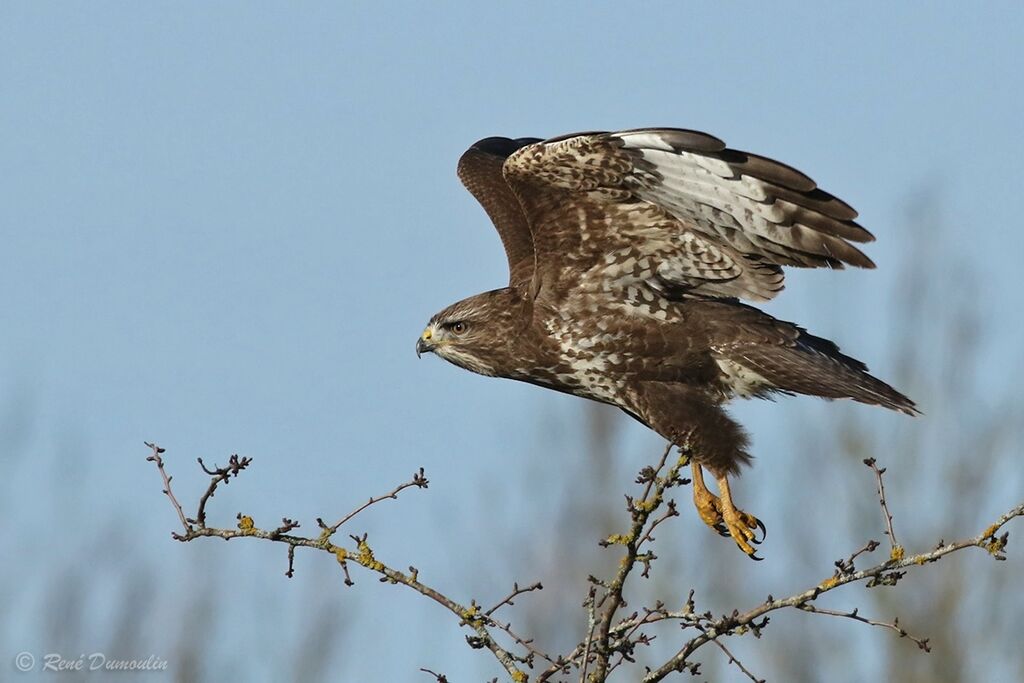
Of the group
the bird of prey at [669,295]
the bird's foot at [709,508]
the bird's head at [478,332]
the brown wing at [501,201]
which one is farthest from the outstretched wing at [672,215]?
the bird's foot at [709,508]

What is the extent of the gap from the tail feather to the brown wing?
1379 mm

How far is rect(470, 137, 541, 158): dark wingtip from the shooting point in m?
10.0

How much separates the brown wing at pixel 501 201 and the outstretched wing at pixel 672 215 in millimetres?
521

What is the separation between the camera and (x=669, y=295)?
28.0ft

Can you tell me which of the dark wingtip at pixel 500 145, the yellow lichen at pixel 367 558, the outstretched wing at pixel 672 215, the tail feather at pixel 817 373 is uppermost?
the dark wingtip at pixel 500 145

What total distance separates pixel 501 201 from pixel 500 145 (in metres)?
0.82

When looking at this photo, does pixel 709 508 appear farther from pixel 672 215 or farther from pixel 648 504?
pixel 648 504

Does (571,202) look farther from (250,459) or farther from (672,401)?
(250,459)

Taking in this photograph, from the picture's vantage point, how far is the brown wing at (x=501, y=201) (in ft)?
29.9

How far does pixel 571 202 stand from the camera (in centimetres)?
812

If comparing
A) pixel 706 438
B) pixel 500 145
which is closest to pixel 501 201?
pixel 500 145

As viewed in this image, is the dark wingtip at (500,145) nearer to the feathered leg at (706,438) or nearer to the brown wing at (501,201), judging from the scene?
the brown wing at (501,201)

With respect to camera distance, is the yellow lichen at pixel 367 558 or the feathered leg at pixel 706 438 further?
the feathered leg at pixel 706 438

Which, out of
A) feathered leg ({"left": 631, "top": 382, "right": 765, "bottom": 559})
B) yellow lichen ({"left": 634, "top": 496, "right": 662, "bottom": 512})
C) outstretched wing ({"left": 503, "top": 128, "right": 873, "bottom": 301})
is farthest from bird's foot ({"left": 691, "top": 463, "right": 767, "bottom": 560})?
yellow lichen ({"left": 634, "top": 496, "right": 662, "bottom": 512})
